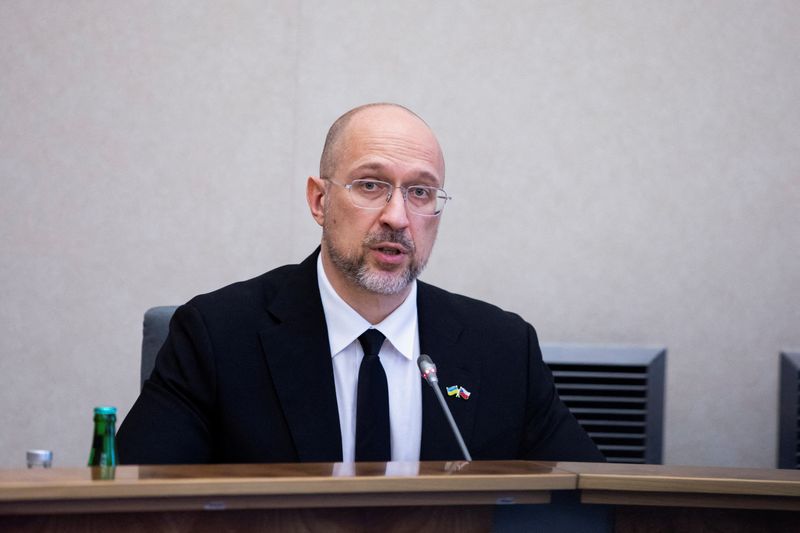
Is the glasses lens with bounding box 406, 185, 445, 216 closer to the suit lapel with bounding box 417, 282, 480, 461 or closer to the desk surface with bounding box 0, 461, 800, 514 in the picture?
the suit lapel with bounding box 417, 282, 480, 461

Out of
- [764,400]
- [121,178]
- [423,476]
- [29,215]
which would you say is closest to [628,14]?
[764,400]

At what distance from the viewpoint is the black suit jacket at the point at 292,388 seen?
1.77m

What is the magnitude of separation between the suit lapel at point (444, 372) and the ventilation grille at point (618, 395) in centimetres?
68

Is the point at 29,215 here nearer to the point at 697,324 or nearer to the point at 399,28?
the point at 399,28

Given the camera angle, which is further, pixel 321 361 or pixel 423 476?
pixel 321 361

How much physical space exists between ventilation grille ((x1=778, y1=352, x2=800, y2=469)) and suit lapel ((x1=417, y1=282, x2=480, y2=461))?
1190 mm

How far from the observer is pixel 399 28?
8.98ft

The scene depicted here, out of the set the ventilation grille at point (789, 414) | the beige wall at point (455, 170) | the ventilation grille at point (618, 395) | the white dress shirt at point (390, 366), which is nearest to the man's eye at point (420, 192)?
the white dress shirt at point (390, 366)

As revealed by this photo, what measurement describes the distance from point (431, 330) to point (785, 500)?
85 centimetres

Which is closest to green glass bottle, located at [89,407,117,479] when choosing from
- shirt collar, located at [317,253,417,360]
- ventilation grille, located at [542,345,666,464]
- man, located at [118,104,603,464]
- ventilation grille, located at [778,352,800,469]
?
man, located at [118,104,603,464]

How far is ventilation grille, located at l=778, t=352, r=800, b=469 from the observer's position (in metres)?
2.75

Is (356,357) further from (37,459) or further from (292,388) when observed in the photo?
(37,459)

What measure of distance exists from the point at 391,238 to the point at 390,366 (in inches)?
9.8

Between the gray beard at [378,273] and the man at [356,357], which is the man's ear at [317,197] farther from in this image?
the gray beard at [378,273]
